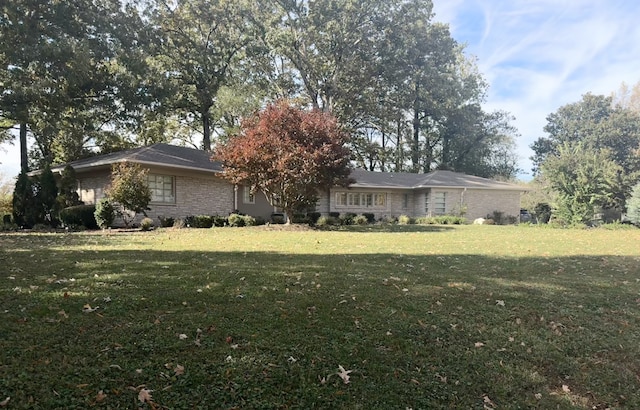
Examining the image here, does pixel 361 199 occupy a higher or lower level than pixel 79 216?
higher

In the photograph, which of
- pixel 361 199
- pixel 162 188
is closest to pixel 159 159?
pixel 162 188

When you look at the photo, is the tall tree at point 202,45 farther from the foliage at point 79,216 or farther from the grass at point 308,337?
the grass at point 308,337

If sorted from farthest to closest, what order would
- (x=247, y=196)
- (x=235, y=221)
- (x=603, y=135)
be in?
(x=603, y=135) < (x=247, y=196) < (x=235, y=221)

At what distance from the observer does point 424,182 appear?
28.2 metres

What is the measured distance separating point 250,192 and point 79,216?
6721 mm

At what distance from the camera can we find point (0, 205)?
791 inches

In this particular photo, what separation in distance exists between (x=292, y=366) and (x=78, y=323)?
2094 mm

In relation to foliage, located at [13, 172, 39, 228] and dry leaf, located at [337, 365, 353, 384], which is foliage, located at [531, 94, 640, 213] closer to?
foliage, located at [13, 172, 39, 228]

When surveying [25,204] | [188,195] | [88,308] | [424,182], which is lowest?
[88,308]

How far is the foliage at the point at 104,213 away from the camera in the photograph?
15.1m

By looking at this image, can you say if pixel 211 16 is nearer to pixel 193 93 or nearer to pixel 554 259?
pixel 193 93

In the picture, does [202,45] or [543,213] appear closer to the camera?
[543,213]

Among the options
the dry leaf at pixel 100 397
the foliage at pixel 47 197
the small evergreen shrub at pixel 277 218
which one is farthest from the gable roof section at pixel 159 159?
the dry leaf at pixel 100 397

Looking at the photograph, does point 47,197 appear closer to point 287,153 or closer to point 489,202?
point 287,153
